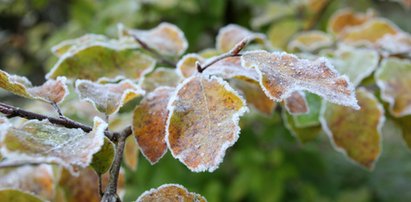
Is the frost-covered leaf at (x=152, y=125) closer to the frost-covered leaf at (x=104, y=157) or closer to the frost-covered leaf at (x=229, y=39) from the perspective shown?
the frost-covered leaf at (x=104, y=157)

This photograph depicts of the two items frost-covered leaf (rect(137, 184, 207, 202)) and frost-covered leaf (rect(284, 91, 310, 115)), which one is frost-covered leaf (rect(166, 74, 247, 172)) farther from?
frost-covered leaf (rect(284, 91, 310, 115))

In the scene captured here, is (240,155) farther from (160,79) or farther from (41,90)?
(41,90)

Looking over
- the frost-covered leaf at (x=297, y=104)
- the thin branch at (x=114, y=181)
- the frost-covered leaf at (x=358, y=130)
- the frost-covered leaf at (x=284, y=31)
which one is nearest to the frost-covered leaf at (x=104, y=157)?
the thin branch at (x=114, y=181)

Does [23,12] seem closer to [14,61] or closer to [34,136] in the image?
[14,61]

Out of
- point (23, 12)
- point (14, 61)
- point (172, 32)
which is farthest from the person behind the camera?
point (14, 61)

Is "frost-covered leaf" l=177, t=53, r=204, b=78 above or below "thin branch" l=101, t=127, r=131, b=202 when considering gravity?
above

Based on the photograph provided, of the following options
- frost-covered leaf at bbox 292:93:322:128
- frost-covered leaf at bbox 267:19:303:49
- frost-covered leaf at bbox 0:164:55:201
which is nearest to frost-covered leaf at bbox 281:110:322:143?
frost-covered leaf at bbox 292:93:322:128

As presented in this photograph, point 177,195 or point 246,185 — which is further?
point 246,185

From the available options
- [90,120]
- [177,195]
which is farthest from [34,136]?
[90,120]
